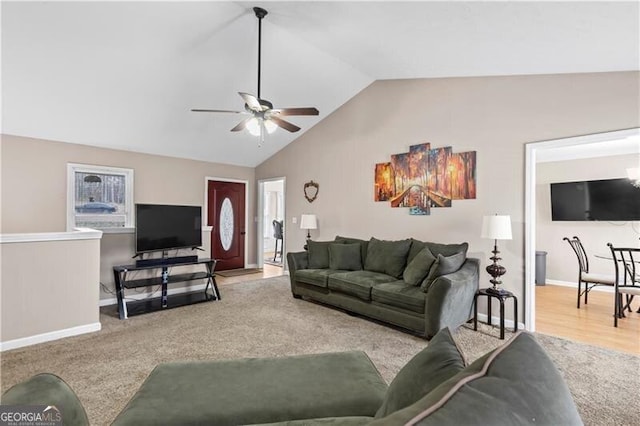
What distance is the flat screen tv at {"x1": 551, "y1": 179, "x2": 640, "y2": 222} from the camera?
4812 mm

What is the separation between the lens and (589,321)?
148 inches

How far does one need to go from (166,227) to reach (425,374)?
4.46 m

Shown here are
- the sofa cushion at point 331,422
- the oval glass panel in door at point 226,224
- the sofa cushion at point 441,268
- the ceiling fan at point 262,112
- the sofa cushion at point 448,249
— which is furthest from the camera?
the oval glass panel in door at point 226,224

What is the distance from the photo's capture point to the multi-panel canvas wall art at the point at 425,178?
4062mm

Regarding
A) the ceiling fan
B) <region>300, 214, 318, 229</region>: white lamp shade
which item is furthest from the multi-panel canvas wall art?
A: the ceiling fan

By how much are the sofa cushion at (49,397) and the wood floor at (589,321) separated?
4.16m

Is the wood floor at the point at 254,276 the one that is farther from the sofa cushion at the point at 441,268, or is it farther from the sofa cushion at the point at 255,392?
the sofa cushion at the point at 255,392

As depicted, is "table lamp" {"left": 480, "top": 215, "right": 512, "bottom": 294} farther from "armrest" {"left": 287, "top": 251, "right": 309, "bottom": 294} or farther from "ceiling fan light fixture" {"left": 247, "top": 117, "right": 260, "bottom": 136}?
"ceiling fan light fixture" {"left": 247, "top": 117, "right": 260, "bottom": 136}

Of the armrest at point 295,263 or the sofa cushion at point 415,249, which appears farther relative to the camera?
the armrest at point 295,263

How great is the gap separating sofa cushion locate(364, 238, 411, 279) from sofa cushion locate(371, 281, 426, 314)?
0.37m

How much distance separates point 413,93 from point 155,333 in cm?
457

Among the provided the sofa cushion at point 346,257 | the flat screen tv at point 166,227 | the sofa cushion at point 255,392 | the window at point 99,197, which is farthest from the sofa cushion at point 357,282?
the window at point 99,197

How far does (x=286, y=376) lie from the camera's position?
1571 mm

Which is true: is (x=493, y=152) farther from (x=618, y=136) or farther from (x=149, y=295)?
(x=149, y=295)
